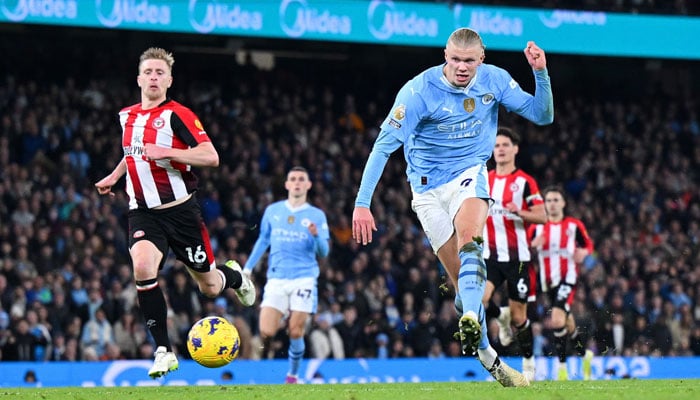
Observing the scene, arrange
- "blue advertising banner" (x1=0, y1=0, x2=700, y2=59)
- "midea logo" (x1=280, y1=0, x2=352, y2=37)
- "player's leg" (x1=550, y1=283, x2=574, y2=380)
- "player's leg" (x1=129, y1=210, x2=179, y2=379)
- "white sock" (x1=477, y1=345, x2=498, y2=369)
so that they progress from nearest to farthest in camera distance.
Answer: "white sock" (x1=477, y1=345, x2=498, y2=369)
"player's leg" (x1=129, y1=210, x2=179, y2=379)
"player's leg" (x1=550, y1=283, x2=574, y2=380)
"blue advertising banner" (x1=0, y1=0, x2=700, y2=59)
"midea logo" (x1=280, y1=0, x2=352, y2=37)

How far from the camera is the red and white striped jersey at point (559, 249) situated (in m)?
14.1

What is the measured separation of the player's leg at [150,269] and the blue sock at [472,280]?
7.27ft

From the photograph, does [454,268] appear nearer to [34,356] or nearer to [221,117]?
[34,356]

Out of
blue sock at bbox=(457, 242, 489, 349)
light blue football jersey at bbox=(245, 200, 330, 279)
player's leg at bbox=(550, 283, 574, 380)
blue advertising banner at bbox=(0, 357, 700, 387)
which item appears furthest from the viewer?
blue advertising banner at bbox=(0, 357, 700, 387)

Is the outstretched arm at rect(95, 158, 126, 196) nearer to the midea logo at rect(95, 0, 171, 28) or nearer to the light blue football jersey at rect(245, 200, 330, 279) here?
the light blue football jersey at rect(245, 200, 330, 279)

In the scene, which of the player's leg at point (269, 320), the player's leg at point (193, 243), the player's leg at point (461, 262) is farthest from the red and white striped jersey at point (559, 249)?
the player's leg at point (461, 262)

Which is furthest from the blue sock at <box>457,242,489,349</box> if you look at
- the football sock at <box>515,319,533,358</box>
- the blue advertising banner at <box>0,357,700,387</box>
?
the blue advertising banner at <box>0,357,700,387</box>

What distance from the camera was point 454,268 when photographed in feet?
28.6

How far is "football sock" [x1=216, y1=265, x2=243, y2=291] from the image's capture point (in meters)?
10.1

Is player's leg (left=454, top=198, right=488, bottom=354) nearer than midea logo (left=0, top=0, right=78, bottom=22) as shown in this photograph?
Yes

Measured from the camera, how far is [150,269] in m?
8.83

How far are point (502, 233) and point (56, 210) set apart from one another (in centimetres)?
828

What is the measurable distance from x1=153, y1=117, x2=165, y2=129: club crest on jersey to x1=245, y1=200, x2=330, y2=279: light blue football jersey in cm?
455

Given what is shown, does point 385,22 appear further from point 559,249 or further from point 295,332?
point 295,332
